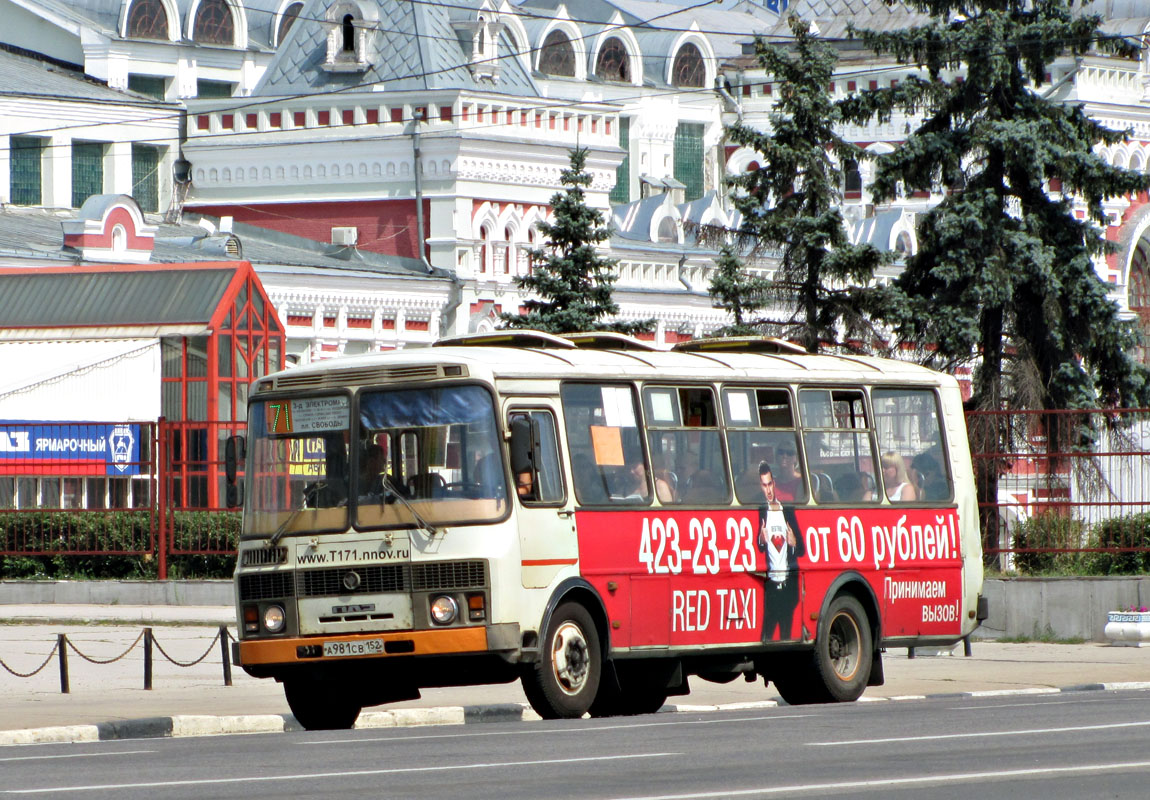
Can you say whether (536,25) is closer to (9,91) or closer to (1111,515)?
(9,91)

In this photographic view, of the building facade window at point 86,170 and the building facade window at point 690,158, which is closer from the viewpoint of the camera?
the building facade window at point 86,170

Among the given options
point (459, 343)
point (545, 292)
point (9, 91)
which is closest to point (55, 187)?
point (9, 91)

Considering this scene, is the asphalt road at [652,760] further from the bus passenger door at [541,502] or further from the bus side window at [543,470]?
the bus side window at [543,470]

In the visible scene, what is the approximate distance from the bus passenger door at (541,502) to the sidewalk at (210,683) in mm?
1851

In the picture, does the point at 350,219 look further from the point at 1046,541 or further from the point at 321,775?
the point at 321,775

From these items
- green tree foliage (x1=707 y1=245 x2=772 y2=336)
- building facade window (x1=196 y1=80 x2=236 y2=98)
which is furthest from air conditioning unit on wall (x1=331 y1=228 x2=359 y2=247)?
green tree foliage (x1=707 y1=245 x2=772 y2=336)

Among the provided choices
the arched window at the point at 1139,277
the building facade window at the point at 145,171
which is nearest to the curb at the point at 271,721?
the building facade window at the point at 145,171

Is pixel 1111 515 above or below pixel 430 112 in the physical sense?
below

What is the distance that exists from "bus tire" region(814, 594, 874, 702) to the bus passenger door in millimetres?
2928

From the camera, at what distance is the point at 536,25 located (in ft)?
245

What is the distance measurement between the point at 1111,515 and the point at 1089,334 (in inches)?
479

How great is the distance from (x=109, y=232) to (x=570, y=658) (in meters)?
32.9

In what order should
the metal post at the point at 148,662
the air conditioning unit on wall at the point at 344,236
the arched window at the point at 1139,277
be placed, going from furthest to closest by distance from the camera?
the arched window at the point at 1139,277, the air conditioning unit on wall at the point at 344,236, the metal post at the point at 148,662

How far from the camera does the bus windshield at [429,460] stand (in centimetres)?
1602
